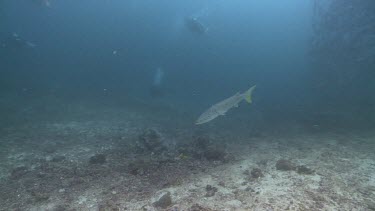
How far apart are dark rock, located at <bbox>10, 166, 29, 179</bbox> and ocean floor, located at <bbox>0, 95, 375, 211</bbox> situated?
0.03 meters

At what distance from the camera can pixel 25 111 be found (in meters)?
17.1

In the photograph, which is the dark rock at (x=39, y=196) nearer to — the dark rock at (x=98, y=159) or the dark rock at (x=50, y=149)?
the dark rock at (x=98, y=159)

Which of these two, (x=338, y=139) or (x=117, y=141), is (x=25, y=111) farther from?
(x=338, y=139)

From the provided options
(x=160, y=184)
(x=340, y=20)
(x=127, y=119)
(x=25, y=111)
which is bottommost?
(x=160, y=184)

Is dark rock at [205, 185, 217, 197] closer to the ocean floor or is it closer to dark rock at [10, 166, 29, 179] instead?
the ocean floor

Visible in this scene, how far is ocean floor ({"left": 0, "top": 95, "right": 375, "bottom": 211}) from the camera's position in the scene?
6.16 meters

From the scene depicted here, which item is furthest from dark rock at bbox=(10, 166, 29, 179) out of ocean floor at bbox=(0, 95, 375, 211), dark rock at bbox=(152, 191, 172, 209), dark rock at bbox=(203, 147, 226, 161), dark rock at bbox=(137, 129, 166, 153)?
dark rock at bbox=(203, 147, 226, 161)

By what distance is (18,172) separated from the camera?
7.95 metres

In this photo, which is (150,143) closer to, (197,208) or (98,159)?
(98,159)

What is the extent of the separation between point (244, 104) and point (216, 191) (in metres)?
14.6

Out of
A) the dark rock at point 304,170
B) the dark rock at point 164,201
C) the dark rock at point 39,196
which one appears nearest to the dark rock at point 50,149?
the dark rock at point 39,196

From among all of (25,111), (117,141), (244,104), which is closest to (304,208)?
(117,141)

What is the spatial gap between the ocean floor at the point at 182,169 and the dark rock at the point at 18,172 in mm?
30

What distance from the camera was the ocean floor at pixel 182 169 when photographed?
616cm
